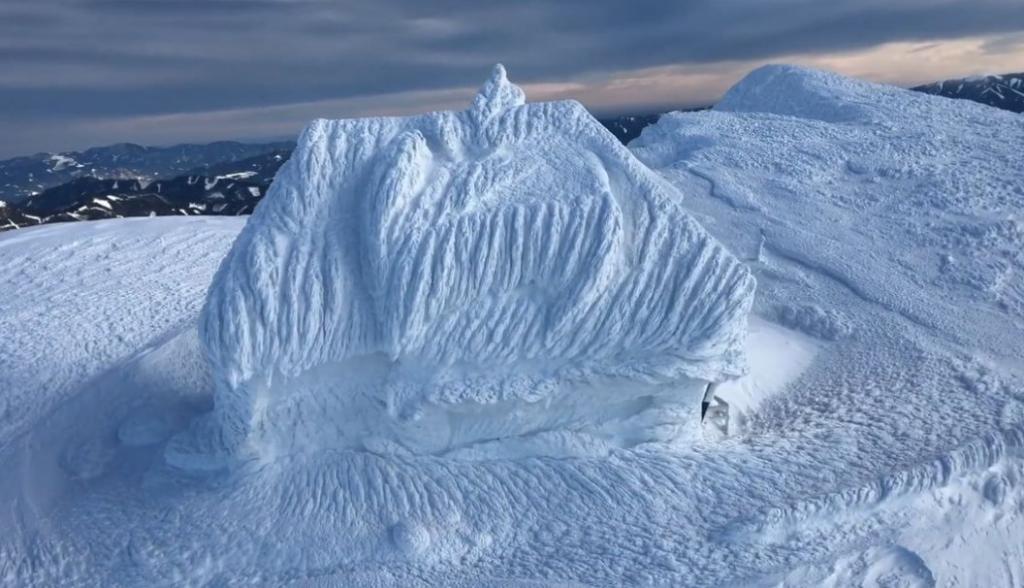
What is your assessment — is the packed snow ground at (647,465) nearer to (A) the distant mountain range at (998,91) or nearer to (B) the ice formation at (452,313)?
(B) the ice formation at (452,313)

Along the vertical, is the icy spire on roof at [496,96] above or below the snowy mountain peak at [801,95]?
above

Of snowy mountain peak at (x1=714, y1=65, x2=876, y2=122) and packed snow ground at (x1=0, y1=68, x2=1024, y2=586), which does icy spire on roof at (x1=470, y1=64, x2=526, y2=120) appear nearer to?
packed snow ground at (x1=0, y1=68, x2=1024, y2=586)

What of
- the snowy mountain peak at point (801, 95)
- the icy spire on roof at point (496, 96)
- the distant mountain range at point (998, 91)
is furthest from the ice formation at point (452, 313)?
the distant mountain range at point (998, 91)

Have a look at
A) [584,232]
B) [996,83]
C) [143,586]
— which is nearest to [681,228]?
[584,232]

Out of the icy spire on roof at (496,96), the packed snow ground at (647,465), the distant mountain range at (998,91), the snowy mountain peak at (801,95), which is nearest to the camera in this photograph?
the packed snow ground at (647,465)

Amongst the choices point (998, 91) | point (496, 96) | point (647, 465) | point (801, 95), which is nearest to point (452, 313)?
point (647, 465)

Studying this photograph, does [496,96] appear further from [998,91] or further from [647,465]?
[998,91]

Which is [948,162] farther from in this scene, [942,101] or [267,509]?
[267,509]
